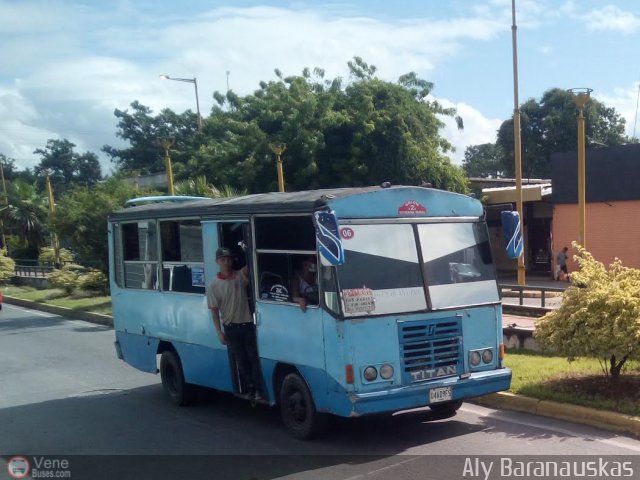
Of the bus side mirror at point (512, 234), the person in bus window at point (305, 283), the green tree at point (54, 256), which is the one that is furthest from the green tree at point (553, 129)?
the person in bus window at point (305, 283)

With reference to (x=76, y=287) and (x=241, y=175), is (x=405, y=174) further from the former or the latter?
(x=76, y=287)

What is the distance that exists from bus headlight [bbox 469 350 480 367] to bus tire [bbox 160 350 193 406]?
3.91m

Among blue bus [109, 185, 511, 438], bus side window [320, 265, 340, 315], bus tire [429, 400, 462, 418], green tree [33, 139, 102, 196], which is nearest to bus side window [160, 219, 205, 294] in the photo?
blue bus [109, 185, 511, 438]

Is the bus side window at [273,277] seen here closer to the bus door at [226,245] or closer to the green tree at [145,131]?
the bus door at [226,245]

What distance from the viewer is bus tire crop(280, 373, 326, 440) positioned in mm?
7387

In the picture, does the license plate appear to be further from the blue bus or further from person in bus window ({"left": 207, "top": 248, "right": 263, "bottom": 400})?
person in bus window ({"left": 207, "top": 248, "right": 263, "bottom": 400})

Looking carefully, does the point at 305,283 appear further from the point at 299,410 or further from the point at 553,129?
the point at 553,129

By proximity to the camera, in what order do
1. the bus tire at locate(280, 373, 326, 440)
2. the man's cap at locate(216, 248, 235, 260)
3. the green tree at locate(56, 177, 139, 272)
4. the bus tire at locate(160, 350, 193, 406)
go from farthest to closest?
the green tree at locate(56, 177, 139, 272) → the bus tire at locate(160, 350, 193, 406) → the man's cap at locate(216, 248, 235, 260) → the bus tire at locate(280, 373, 326, 440)

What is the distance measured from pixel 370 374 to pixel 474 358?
4.27ft

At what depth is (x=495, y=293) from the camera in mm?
7984

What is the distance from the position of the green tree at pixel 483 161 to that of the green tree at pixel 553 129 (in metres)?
8.89

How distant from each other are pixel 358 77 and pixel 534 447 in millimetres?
23735

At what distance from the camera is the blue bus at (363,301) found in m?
6.99

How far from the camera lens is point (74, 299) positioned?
26.5 m
